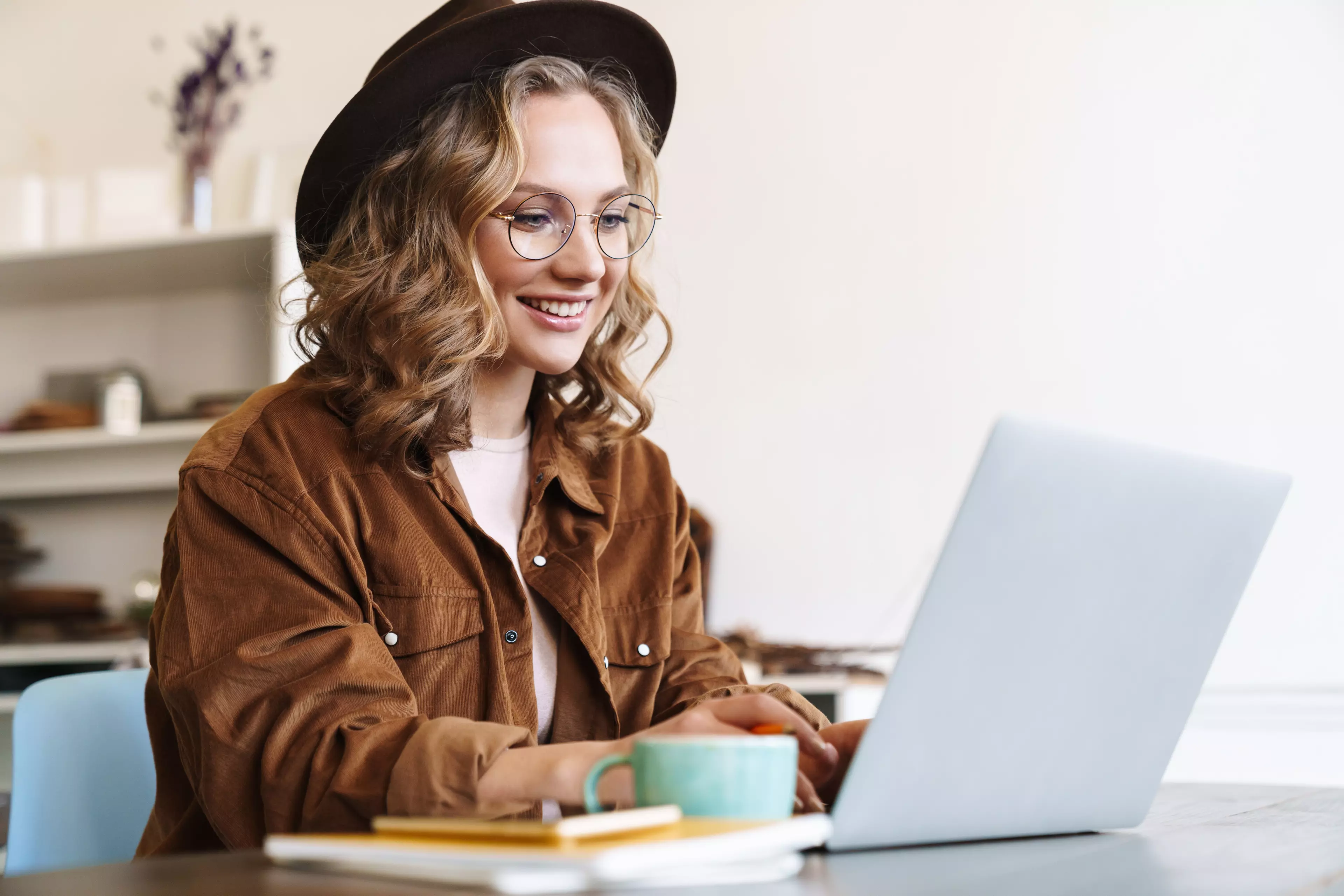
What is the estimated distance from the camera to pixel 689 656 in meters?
1.45

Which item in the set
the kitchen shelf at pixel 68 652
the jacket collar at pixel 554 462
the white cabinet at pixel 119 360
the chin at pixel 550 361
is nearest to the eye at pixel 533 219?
the chin at pixel 550 361

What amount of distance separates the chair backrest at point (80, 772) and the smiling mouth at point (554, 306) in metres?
0.60

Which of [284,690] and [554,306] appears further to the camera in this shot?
[554,306]

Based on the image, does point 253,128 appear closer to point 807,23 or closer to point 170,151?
point 170,151

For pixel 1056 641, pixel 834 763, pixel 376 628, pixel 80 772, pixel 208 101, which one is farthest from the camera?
pixel 208 101

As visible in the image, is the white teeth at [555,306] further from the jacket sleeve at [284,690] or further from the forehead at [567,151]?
the jacket sleeve at [284,690]

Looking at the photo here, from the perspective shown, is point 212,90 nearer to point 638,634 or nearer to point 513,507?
point 513,507

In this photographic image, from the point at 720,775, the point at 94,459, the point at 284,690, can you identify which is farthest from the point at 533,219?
the point at 94,459

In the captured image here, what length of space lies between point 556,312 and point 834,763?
0.70 meters

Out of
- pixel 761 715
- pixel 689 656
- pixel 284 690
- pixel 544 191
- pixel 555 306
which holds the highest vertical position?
pixel 544 191

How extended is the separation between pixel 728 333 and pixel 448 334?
6.02ft

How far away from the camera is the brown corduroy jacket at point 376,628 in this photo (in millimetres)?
918

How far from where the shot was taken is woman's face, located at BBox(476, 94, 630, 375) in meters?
1.36

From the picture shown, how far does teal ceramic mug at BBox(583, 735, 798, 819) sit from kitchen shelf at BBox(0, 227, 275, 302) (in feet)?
7.93
